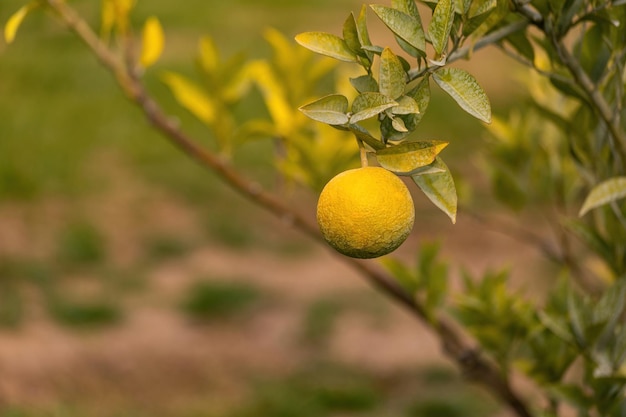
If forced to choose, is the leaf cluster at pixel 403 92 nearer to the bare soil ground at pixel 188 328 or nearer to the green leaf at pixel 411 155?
the green leaf at pixel 411 155

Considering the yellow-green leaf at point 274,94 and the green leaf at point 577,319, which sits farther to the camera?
the yellow-green leaf at point 274,94

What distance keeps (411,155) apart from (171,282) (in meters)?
2.94

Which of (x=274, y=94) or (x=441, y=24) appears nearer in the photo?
(x=441, y=24)

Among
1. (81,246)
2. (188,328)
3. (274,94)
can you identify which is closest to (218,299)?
(188,328)

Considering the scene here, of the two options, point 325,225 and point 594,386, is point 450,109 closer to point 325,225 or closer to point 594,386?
point 594,386

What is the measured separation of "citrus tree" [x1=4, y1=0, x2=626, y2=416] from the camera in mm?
777

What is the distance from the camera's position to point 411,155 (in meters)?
0.78

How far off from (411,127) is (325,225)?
0.12m

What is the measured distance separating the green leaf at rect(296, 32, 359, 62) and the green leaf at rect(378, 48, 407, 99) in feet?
0.16

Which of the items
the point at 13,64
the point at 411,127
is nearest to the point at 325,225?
the point at 411,127

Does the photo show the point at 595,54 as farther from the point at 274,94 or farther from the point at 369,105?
the point at 274,94

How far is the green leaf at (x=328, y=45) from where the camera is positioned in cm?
82

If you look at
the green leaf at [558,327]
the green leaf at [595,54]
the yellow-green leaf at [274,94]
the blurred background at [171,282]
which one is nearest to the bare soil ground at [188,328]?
the blurred background at [171,282]

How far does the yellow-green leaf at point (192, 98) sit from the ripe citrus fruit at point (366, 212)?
2.50ft
